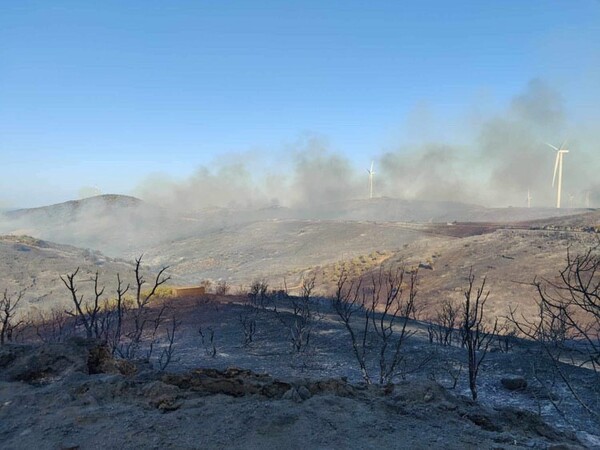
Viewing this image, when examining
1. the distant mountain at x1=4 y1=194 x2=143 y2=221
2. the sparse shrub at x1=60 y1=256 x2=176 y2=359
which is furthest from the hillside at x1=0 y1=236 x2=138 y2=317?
the distant mountain at x1=4 y1=194 x2=143 y2=221

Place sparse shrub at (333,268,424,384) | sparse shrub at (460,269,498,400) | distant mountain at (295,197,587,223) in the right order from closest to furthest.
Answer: sparse shrub at (460,269,498,400) < sparse shrub at (333,268,424,384) < distant mountain at (295,197,587,223)

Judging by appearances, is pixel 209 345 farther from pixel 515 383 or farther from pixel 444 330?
pixel 515 383

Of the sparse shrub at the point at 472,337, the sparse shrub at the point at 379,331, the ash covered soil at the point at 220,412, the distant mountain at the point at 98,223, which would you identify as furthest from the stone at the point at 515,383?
the distant mountain at the point at 98,223

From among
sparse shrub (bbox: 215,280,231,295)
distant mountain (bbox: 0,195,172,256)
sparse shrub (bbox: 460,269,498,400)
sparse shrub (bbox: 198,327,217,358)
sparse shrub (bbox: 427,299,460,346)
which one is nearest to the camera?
sparse shrub (bbox: 460,269,498,400)

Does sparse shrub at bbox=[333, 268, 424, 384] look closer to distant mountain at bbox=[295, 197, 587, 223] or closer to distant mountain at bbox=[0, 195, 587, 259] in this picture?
distant mountain at bbox=[0, 195, 587, 259]

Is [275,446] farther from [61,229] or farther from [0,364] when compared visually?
[61,229]

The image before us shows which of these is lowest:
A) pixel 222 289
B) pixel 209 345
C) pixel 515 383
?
pixel 222 289

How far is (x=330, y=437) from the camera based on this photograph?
14.6 ft

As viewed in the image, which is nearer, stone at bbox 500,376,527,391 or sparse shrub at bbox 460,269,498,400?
sparse shrub at bbox 460,269,498,400

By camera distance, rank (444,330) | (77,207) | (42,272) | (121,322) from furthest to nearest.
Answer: (77,207), (42,272), (444,330), (121,322)

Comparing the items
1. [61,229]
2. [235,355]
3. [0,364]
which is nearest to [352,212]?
[61,229]

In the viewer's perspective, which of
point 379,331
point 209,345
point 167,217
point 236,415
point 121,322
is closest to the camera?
point 236,415

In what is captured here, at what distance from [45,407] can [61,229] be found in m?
86.6

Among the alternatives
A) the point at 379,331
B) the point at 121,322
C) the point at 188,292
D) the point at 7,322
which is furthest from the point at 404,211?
the point at 7,322
